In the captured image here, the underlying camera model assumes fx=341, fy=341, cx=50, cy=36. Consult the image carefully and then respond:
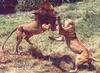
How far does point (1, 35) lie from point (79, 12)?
3321 millimetres

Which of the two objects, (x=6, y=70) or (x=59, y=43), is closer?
(x=6, y=70)

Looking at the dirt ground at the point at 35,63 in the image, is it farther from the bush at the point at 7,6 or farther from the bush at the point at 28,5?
the bush at the point at 7,6

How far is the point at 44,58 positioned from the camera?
8836 millimetres

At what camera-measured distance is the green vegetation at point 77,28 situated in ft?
30.8

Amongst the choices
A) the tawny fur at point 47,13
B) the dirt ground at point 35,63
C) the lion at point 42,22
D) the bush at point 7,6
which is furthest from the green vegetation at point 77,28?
the bush at point 7,6

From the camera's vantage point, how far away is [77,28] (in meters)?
10.8

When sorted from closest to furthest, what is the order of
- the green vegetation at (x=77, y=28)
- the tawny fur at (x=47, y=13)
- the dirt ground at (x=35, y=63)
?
1. the tawny fur at (x=47, y=13)
2. the dirt ground at (x=35, y=63)
3. the green vegetation at (x=77, y=28)

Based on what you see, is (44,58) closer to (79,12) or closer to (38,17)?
(38,17)

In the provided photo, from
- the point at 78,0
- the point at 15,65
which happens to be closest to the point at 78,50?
the point at 15,65

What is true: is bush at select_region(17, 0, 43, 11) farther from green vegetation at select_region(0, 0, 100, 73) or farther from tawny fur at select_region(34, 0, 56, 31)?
tawny fur at select_region(34, 0, 56, 31)

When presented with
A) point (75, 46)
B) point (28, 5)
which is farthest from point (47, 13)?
point (28, 5)

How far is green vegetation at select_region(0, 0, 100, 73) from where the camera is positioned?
940 cm

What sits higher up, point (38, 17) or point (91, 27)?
point (38, 17)

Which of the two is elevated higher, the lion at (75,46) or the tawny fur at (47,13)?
the tawny fur at (47,13)
